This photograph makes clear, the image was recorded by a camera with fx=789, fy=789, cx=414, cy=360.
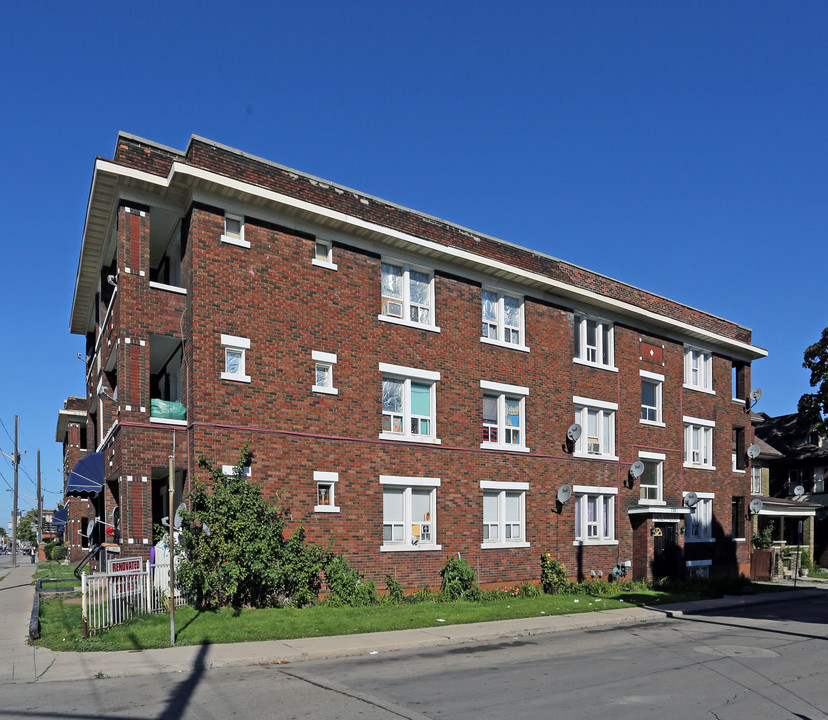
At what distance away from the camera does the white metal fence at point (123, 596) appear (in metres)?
14.4

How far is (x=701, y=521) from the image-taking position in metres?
32.8

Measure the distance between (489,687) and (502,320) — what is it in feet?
52.3

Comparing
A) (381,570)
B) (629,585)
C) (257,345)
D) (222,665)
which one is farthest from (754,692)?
(629,585)

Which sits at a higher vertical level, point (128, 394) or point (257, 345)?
point (257, 345)

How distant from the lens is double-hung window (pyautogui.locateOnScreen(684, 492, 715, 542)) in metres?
32.0

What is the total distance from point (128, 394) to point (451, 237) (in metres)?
10.6

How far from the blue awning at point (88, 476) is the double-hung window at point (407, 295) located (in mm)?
9632

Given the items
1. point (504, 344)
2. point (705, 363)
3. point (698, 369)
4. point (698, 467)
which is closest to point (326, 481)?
point (504, 344)

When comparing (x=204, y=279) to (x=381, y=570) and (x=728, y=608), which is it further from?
(x=728, y=608)

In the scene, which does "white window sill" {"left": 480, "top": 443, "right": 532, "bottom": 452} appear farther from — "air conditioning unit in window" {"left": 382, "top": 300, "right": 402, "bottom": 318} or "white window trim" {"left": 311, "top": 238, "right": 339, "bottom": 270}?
"white window trim" {"left": 311, "top": 238, "right": 339, "bottom": 270}

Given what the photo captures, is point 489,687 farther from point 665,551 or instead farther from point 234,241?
point 665,551

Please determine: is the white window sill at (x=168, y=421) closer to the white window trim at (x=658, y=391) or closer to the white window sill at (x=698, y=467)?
the white window trim at (x=658, y=391)

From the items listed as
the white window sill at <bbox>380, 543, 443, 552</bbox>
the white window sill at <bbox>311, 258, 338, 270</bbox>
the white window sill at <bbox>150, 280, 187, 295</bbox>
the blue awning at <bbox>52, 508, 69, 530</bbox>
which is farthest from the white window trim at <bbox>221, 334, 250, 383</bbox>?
the blue awning at <bbox>52, 508, 69, 530</bbox>

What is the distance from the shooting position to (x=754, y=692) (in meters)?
11.0
